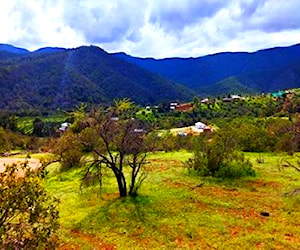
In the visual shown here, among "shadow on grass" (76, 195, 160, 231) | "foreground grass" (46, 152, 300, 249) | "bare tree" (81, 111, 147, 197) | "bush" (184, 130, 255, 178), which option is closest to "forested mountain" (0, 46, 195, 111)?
"bush" (184, 130, 255, 178)

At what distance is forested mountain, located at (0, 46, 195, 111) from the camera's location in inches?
4870

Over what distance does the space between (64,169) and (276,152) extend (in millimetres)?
22177

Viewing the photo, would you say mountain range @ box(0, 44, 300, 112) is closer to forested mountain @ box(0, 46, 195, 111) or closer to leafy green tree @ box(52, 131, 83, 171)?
forested mountain @ box(0, 46, 195, 111)

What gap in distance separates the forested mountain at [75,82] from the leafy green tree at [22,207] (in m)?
110

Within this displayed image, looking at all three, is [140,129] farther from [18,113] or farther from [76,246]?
[18,113]

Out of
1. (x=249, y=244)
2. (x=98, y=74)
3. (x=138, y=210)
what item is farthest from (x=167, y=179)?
(x=98, y=74)

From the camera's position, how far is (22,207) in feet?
33.5

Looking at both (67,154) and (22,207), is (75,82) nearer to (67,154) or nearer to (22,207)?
(67,154)

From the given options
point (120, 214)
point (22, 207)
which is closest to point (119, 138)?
point (120, 214)

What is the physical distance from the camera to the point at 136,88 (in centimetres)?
16000

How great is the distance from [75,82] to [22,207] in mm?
128028

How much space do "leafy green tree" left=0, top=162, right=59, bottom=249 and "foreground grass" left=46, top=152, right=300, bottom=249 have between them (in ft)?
19.7

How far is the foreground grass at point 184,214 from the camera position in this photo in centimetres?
1655

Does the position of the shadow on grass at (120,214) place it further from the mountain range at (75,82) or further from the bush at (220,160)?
the mountain range at (75,82)
